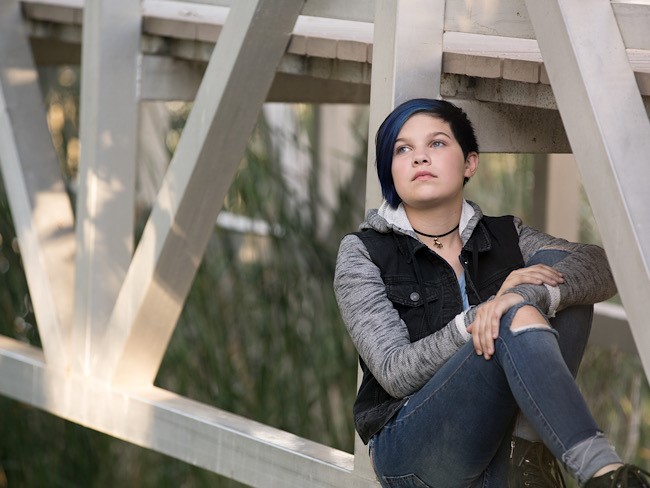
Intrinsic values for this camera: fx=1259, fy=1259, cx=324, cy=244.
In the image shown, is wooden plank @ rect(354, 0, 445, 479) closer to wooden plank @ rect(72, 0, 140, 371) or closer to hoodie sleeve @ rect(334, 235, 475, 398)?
hoodie sleeve @ rect(334, 235, 475, 398)

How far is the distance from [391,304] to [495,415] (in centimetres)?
26

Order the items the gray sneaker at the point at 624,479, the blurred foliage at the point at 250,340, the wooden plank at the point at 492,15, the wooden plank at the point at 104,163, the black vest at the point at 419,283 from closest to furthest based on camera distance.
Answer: the gray sneaker at the point at 624,479
the wooden plank at the point at 492,15
the black vest at the point at 419,283
the wooden plank at the point at 104,163
the blurred foliage at the point at 250,340

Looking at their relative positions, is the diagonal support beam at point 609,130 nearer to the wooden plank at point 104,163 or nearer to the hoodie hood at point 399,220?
the hoodie hood at point 399,220

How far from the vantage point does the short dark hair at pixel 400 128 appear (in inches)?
87.0

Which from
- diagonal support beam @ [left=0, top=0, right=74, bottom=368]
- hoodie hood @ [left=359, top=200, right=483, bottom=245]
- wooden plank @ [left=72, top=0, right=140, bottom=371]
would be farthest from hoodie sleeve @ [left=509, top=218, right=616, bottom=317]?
diagonal support beam @ [left=0, top=0, right=74, bottom=368]

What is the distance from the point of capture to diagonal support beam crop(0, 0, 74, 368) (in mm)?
3334

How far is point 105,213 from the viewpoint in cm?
312

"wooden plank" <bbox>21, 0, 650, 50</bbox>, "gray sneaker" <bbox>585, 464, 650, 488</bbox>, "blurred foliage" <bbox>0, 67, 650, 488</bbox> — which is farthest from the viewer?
"blurred foliage" <bbox>0, 67, 650, 488</bbox>

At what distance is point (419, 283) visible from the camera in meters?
2.16

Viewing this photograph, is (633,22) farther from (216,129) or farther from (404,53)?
(216,129)

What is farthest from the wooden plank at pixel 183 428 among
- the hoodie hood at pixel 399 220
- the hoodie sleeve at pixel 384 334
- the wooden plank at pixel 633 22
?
the wooden plank at pixel 633 22

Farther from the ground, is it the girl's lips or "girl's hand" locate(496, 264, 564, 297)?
the girl's lips

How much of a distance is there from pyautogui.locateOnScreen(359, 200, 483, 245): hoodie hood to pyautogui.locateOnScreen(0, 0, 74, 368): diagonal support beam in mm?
1283

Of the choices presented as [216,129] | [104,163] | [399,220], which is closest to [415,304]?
[399,220]
